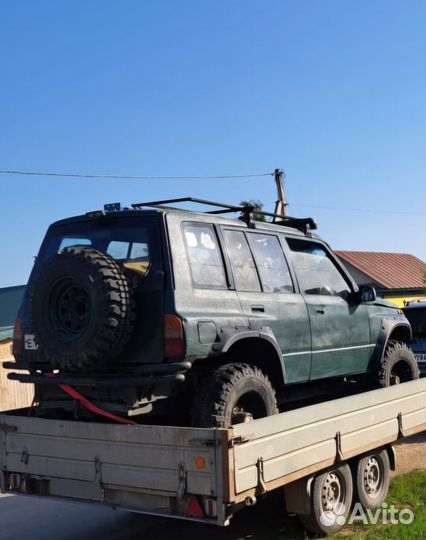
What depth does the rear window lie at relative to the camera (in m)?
4.73

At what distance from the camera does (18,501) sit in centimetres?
688

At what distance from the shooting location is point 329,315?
5973mm

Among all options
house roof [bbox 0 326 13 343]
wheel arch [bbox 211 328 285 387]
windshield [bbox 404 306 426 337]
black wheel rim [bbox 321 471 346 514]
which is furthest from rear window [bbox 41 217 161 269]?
house roof [bbox 0 326 13 343]

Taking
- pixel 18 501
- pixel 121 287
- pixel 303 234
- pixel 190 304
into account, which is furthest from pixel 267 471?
pixel 18 501

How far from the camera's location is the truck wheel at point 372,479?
18.6 ft

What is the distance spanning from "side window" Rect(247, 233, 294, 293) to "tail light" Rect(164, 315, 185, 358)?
4.00ft

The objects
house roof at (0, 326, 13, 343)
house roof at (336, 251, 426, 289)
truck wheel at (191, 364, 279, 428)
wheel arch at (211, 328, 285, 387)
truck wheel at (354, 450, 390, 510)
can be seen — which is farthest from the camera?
house roof at (336, 251, 426, 289)

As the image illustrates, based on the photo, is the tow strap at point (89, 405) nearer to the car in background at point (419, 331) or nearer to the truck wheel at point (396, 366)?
the truck wheel at point (396, 366)

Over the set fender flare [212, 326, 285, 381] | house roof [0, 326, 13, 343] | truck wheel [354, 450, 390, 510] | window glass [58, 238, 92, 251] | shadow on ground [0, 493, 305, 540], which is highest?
window glass [58, 238, 92, 251]

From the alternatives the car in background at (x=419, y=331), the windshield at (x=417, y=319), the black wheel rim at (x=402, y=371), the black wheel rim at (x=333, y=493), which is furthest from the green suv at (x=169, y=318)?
the windshield at (x=417, y=319)

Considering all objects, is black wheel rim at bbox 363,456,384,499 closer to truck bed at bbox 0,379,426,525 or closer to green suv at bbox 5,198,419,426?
truck bed at bbox 0,379,426,525

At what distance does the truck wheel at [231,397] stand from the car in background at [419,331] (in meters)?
5.66

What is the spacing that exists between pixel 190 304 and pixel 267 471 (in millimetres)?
1215

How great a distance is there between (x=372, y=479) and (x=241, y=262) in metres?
2.45
